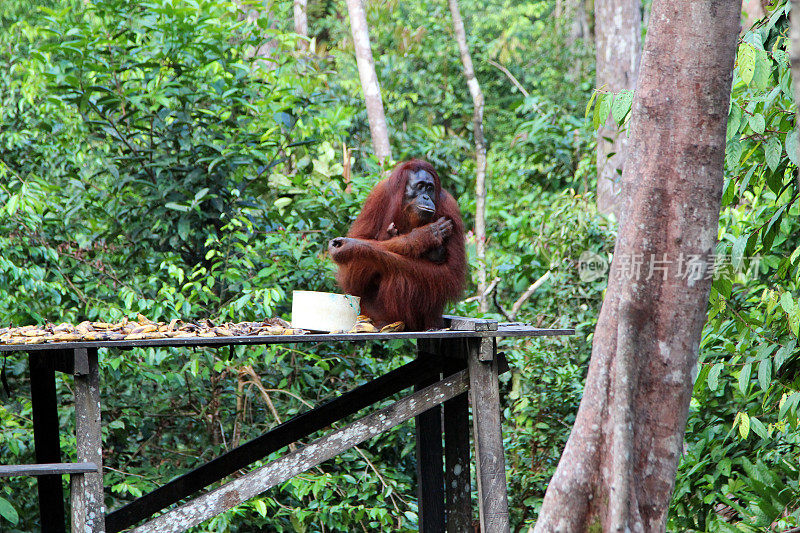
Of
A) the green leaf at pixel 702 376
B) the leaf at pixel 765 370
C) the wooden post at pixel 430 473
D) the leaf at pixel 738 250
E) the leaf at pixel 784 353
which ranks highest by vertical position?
the leaf at pixel 738 250

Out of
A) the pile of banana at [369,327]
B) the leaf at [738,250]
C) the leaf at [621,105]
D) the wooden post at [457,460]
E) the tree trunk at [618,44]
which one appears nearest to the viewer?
the leaf at [621,105]

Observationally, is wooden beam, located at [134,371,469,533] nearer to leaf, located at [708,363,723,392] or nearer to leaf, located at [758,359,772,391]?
leaf, located at [708,363,723,392]

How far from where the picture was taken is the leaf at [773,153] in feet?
10.6

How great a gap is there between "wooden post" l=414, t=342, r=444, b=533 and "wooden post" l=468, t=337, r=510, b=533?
0.82m

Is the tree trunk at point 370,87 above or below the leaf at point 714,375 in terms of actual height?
above

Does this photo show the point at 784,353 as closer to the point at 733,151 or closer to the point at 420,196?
the point at 733,151

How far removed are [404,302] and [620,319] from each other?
1.25m

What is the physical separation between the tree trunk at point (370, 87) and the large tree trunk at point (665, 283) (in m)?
4.51

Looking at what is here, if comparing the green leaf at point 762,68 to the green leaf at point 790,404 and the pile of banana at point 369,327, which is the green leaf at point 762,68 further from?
the pile of banana at point 369,327

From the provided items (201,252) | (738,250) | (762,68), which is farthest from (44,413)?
(762,68)

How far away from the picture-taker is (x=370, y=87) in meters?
7.89

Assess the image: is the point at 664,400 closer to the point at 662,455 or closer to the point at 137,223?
the point at 662,455

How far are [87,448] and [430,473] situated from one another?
1724 mm

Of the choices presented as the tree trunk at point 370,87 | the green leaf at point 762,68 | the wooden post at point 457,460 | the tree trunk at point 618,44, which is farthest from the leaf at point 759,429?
the tree trunk at point 618,44
